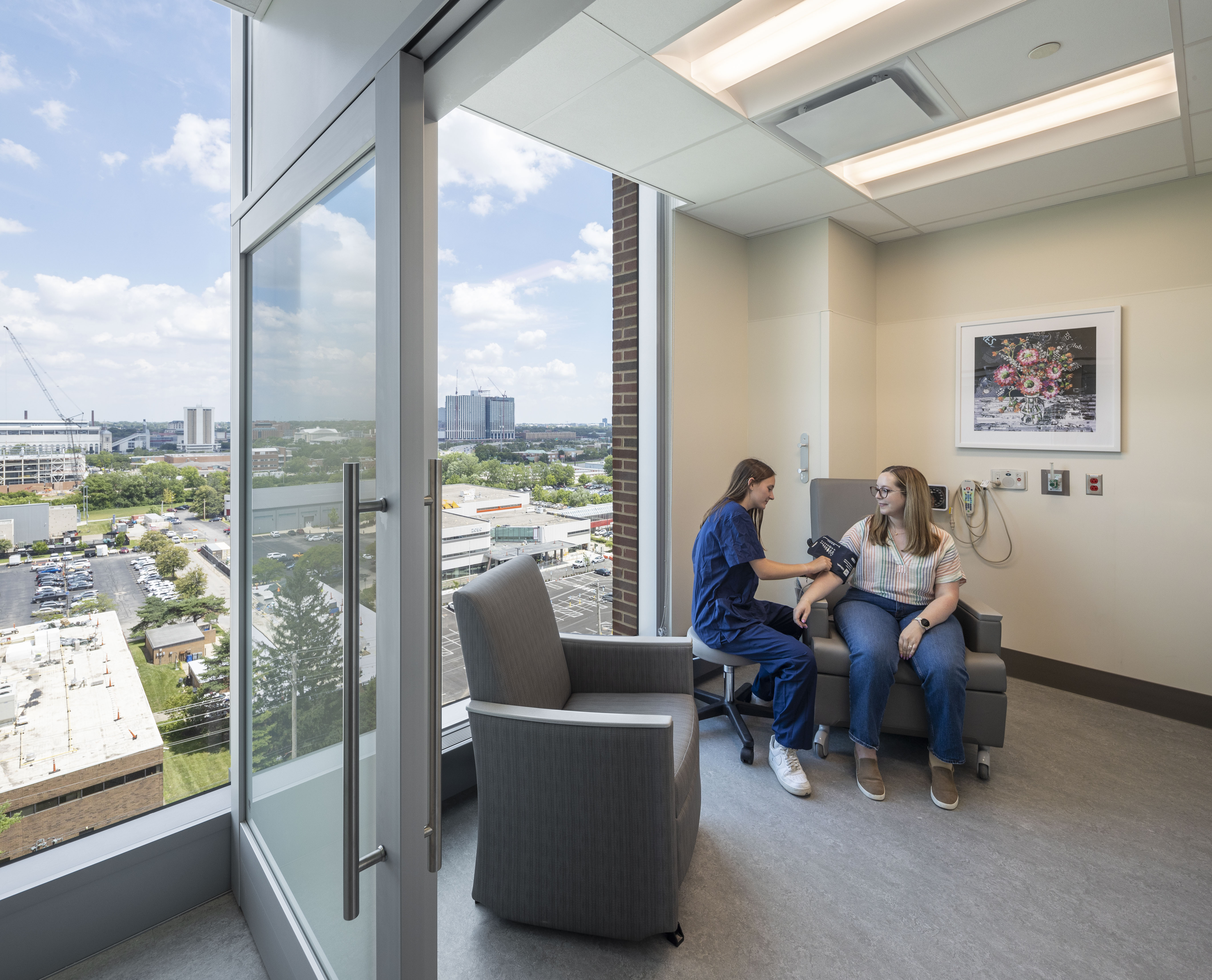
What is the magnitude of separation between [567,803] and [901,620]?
1845 mm

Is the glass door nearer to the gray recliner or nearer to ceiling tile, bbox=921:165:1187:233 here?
the gray recliner

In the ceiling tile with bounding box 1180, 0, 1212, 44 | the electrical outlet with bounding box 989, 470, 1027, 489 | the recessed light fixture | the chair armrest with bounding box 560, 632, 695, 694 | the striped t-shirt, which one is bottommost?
the chair armrest with bounding box 560, 632, 695, 694

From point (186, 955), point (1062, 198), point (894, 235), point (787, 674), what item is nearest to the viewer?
point (186, 955)

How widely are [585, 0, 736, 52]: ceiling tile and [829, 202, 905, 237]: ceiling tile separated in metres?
1.82

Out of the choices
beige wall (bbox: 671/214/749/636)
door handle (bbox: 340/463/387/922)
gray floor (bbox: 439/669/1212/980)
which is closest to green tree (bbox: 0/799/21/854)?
gray floor (bbox: 439/669/1212/980)

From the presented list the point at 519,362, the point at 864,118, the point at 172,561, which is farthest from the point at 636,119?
the point at 172,561

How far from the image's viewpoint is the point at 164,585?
184 centimetres

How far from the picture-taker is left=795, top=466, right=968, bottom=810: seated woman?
8.09 feet

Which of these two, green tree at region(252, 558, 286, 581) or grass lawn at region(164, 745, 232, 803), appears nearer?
green tree at region(252, 558, 286, 581)

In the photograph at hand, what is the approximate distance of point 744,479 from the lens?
2789 mm

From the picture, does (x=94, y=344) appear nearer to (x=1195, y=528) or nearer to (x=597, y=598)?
(x=597, y=598)

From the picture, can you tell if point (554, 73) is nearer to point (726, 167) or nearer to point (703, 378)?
point (726, 167)

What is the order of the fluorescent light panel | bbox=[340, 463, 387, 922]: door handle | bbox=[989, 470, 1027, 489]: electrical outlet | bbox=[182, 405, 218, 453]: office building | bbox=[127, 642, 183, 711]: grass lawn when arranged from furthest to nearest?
bbox=[989, 470, 1027, 489]: electrical outlet < the fluorescent light panel < bbox=[182, 405, 218, 453]: office building < bbox=[127, 642, 183, 711]: grass lawn < bbox=[340, 463, 387, 922]: door handle

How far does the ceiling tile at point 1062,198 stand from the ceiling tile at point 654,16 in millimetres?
2421
